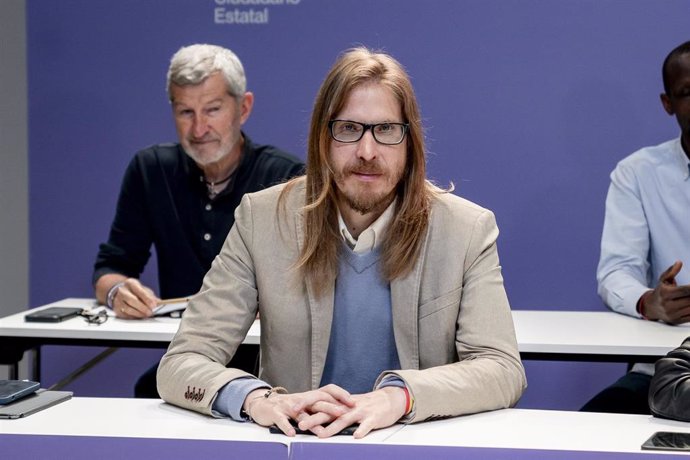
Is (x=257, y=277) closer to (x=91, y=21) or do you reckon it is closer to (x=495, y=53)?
(x=495, y=53)

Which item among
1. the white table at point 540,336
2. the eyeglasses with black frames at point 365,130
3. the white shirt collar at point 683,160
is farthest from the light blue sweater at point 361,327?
the white shirt collar at point 683,160

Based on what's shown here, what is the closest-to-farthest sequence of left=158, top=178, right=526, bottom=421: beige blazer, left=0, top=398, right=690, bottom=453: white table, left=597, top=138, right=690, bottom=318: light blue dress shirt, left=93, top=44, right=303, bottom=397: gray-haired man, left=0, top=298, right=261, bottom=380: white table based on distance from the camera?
1. left=0, top=398, right=690, bottom=453: white table
2. left=158, top=178, right=526, bottom=421: beige blazer
3. left=0, top=298, right=261, bottom=380: white table
4. left=597, top=138, right=690, bottom=318: light blue dress shirt
5. left=93, top=44, right=303, bottom=397: gray-haired man

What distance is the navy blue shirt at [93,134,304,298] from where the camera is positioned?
14.0ft

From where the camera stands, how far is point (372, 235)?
104 inches

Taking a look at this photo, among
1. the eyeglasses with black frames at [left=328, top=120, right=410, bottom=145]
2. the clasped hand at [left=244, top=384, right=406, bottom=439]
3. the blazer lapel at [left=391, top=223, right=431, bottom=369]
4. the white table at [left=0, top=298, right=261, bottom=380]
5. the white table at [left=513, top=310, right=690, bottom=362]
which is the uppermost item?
the eyeglasses with black frames at [left=328, top=120, right=410, bottom=145]

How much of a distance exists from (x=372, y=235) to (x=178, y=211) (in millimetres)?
1849

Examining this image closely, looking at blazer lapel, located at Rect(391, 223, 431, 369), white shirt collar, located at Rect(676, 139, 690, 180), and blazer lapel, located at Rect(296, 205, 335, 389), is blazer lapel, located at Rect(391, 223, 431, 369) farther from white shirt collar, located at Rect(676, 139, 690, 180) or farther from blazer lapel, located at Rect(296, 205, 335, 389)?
white shirt collar, located at Rect(676, 139, 690, 180)

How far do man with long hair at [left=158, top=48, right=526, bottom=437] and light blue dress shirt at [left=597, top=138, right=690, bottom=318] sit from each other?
1.57 meters

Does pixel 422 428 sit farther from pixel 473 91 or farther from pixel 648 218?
pixel 473 91

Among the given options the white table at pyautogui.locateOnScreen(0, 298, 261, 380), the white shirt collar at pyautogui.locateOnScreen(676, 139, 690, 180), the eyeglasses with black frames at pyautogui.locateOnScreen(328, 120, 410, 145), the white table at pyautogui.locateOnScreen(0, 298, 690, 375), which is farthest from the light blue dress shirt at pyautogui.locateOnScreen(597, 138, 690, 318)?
the eyeglasses with black frames at pyautogui.locateOnScreen(328, 120, 410, 145)

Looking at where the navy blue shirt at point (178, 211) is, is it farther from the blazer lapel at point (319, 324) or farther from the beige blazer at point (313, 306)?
the blazer lapel at point (319, 324)

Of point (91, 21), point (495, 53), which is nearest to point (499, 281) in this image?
point (495, 53)

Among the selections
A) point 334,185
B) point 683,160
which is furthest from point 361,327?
point 683,160

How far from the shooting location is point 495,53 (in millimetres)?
4906
